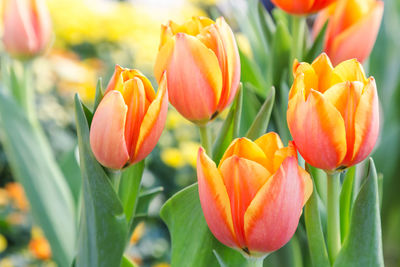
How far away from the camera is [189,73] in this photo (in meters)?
0.48

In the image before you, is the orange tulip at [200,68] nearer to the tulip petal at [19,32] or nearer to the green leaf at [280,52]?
the green leaf at [280,52]

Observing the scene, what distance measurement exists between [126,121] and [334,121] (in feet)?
0.48

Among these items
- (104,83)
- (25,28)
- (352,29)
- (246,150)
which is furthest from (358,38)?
(104,83)

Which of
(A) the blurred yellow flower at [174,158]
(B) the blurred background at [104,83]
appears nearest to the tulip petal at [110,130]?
(B) the blurred background at [104,83]

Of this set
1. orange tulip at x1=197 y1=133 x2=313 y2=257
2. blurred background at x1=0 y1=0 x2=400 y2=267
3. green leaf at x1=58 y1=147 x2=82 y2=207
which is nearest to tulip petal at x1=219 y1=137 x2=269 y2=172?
orange tulip at x1=197 y1=133 x2=313 y2=257

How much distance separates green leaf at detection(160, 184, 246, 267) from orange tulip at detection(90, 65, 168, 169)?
2.5 inches

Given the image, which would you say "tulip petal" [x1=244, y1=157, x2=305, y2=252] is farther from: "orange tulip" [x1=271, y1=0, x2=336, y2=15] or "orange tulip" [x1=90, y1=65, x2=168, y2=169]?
"orange tulip" [x1=271, y1=0, x2=336, y2=15]

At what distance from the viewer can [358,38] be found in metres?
0.61

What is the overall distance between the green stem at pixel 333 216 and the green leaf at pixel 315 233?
1 cm

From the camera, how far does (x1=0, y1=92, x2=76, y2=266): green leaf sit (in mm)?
907

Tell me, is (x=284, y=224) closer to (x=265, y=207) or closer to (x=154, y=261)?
(x=265, y=207)

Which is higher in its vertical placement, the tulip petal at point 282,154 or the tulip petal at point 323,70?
the tulip petal at point 323,70

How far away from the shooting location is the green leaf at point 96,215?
1.59ft

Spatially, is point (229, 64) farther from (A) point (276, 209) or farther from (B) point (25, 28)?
(B) point (25, 28)
